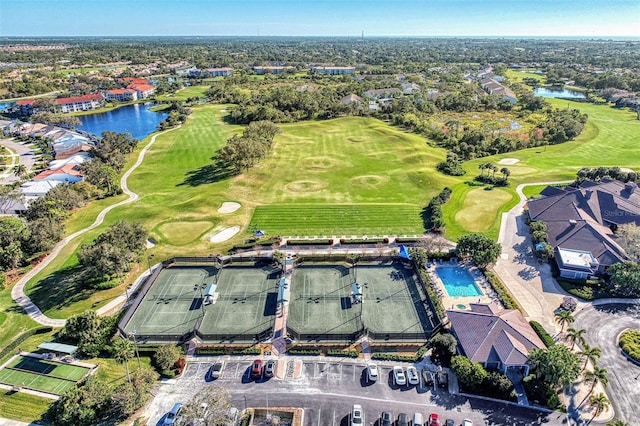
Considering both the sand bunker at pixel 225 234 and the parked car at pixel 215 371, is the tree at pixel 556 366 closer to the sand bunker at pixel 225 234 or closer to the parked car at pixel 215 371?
the parked car at pixel 215 371

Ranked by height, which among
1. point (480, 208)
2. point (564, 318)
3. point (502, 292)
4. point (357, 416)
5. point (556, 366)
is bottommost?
point (357, 416)

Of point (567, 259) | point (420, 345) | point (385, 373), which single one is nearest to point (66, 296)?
point (385, 373)

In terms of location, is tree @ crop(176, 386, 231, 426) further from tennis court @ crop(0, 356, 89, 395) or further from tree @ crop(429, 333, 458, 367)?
tree @ crop(429, 333, 458, 367)

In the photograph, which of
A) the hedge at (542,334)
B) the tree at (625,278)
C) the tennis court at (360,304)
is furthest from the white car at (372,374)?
the tree at (625,278)

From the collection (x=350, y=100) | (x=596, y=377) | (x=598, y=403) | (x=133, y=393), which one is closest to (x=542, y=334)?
(x=596, y=377)

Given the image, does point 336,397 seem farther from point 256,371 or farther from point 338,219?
point 338,219

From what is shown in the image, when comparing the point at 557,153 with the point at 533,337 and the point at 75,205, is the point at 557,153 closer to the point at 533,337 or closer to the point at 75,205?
the point at 533,337

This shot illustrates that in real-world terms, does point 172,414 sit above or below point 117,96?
below
